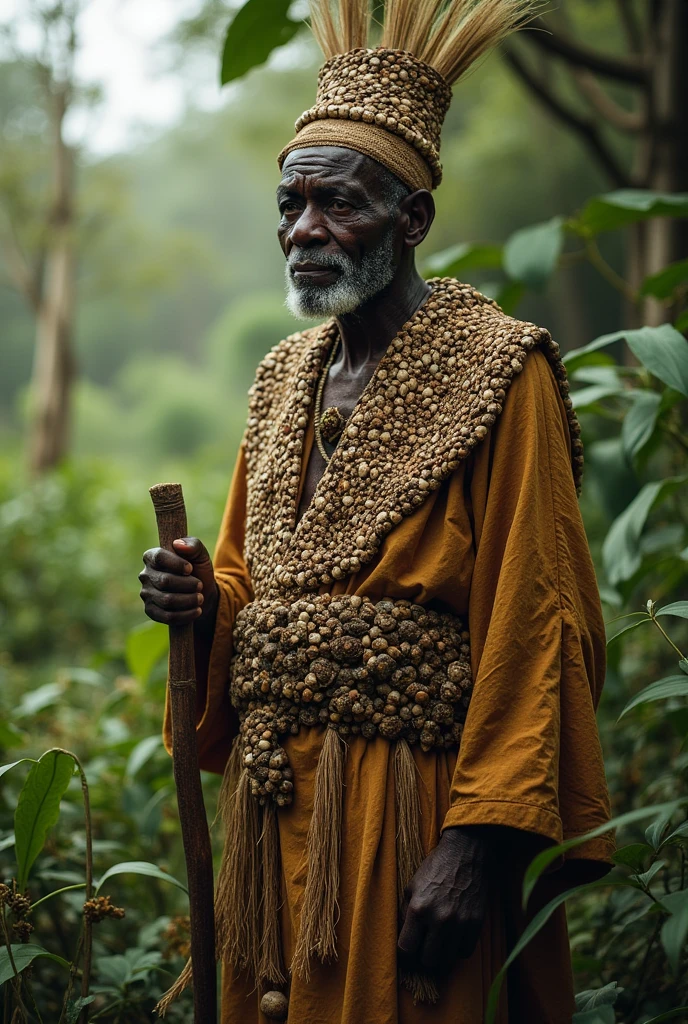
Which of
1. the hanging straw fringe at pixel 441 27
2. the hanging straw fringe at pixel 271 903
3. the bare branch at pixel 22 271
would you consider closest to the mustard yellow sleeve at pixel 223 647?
the hanging straw fringe at pixel 271 903

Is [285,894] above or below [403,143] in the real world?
below

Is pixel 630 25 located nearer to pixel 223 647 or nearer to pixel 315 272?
pixel 315 272

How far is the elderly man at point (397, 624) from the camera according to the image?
1.45 metres

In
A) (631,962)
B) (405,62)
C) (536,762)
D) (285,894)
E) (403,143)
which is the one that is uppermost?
(405,62)

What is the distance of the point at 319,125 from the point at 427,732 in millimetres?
1097

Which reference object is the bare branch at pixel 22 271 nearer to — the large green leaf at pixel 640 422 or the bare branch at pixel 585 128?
the bare branch at pixel 585 128

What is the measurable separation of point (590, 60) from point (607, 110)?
0.55 metres

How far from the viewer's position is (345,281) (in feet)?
5.50

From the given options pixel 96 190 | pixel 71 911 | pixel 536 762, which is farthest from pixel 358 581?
pixel 96 190

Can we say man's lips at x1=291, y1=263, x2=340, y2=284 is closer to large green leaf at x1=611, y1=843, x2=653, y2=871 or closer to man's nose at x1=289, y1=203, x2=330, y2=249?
man's nose at x1=289, y1=203, x2=330, y2=249

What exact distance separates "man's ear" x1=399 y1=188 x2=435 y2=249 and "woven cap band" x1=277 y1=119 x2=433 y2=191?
0.02 meters

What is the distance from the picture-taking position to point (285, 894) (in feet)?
5.36

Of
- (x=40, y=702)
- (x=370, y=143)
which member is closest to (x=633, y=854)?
(x=370, y=143)

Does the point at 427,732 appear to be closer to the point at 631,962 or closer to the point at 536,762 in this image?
the point at 536,762
